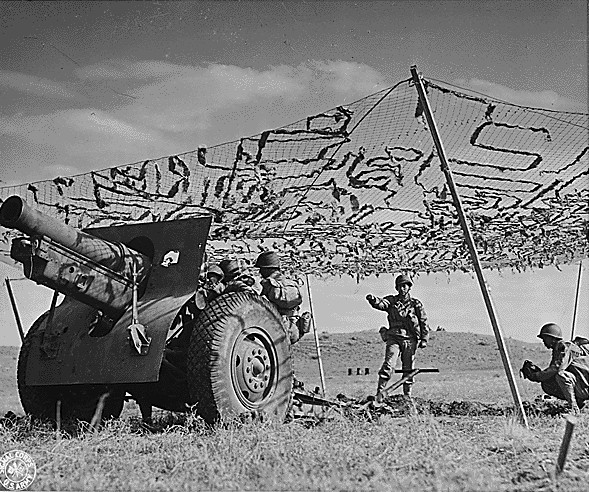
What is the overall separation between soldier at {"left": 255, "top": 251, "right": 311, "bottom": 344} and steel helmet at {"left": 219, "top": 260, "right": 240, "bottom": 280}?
0.34 m

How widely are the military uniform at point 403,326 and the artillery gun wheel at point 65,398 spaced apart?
189 inches

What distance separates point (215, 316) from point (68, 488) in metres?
2.71

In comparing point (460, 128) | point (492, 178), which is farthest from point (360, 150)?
point (492, 178)

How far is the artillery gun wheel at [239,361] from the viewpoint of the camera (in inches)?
269

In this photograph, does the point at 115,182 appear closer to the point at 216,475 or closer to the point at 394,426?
the point at 394,426

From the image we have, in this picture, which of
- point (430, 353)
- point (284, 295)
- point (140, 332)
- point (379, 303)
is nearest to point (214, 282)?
point (284, 295)

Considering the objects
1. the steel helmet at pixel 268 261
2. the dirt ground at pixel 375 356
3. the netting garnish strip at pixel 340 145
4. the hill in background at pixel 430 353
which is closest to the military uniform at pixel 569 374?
the steel helmet at pixel 268 261

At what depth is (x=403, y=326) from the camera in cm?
1195

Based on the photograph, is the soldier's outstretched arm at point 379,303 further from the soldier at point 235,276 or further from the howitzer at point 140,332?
the howitzer at point 140,332

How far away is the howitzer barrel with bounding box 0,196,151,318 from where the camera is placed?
6547mm

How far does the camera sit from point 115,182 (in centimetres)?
907

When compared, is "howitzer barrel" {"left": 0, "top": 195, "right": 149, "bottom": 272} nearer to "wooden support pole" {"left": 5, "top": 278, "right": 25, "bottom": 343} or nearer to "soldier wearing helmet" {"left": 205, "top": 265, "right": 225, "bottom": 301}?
"soldier wearing helmet" {"left": 205, "top": 265, "right": 225, "bottom": 301}

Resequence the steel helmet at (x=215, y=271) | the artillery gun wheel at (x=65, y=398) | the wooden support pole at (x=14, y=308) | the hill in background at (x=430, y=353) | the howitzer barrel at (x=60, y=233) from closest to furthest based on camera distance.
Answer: the howitzer barrel at (x=60, y=233) → the artillery gun wheel at (x=65, y=398) → the steel helmet at (x=215, y=271) → the wooden support pole at (x=14, y=308) → the hill in background at (x=430, y=353)

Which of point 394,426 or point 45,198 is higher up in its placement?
point 45,198
